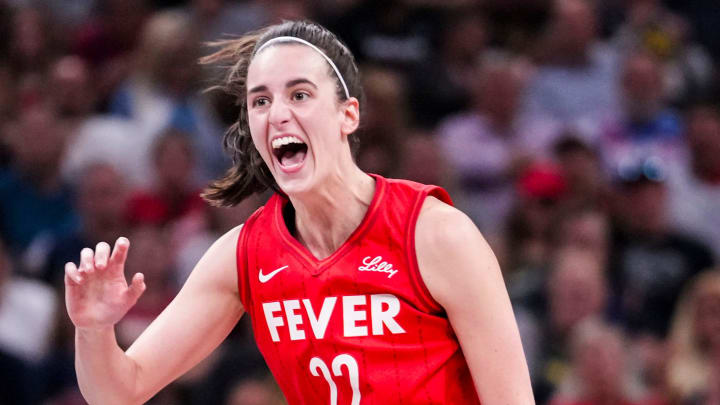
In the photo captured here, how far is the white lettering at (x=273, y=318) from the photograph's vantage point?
10.00ft

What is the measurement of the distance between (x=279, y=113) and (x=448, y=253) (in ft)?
1.77

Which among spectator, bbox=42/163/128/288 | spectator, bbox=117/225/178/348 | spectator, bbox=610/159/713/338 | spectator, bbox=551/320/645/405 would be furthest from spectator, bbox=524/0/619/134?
spectator, bbox=42/163/128/288

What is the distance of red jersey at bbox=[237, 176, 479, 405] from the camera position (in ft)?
9.52

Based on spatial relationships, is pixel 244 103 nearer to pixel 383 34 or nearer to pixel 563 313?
pixel 563 313

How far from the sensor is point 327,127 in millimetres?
2984

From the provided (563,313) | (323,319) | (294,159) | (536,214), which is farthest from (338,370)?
(536,214)

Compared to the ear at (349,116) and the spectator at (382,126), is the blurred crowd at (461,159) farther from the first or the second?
the ear at (349,116)

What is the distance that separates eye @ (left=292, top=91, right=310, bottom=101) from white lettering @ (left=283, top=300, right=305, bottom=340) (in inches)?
20.0

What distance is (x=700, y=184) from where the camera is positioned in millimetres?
6387

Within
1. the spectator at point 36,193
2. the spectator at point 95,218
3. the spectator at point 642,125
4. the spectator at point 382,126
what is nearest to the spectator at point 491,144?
the spectator at point 382,126

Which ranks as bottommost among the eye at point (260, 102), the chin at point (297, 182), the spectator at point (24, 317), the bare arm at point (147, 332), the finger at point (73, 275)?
the spectator at point (24, 317)

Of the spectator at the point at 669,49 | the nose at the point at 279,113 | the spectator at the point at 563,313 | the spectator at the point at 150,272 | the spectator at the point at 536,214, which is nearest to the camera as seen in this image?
the nose at the point at 279,113

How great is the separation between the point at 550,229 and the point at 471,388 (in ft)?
10.2

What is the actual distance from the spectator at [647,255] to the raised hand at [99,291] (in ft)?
10.8
